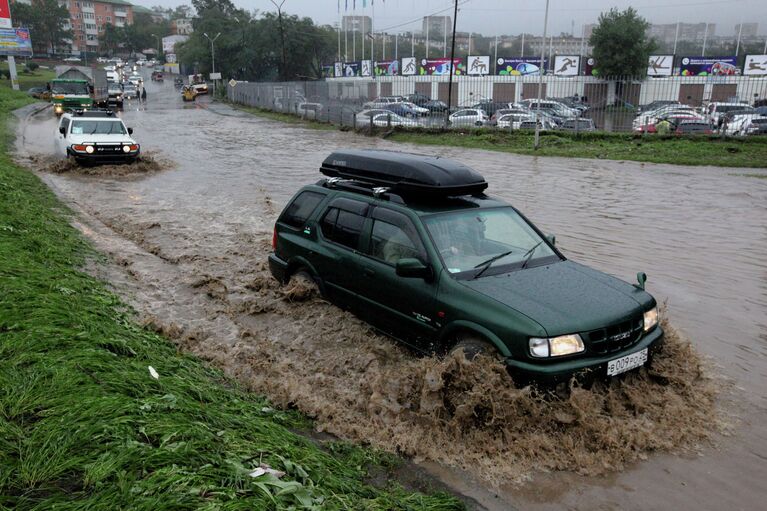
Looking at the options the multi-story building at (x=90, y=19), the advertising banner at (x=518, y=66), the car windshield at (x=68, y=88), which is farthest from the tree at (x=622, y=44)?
the multi-story building at (x=90, y=19)

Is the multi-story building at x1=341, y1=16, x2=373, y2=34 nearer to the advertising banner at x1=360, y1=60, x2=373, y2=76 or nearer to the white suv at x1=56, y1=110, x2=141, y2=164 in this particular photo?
the advertising banner at x1=360, y1=60, x2=373, y2=76

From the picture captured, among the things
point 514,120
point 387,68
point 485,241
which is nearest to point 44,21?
point 387,68

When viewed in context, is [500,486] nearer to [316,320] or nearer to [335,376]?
[335,376]

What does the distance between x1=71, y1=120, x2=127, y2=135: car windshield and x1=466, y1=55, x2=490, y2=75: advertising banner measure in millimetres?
43554

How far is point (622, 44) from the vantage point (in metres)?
57.4

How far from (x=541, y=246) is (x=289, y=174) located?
14028mm

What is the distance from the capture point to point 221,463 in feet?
10.5

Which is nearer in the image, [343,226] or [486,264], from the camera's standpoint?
[486,264]

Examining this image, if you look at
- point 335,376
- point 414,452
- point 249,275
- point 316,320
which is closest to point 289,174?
point 249,275

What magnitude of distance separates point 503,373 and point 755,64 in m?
54.8

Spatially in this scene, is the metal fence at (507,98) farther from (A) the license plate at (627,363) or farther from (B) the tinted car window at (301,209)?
(A) the license plate at (627,363)

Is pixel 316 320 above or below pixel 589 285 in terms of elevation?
below

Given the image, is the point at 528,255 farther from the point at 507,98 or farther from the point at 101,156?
the point at 507,98

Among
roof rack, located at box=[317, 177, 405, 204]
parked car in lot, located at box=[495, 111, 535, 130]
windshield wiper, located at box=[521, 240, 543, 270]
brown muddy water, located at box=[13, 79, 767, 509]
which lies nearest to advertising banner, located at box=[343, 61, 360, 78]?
parked car in lot, located at box=[495, 111, 535, 130]
